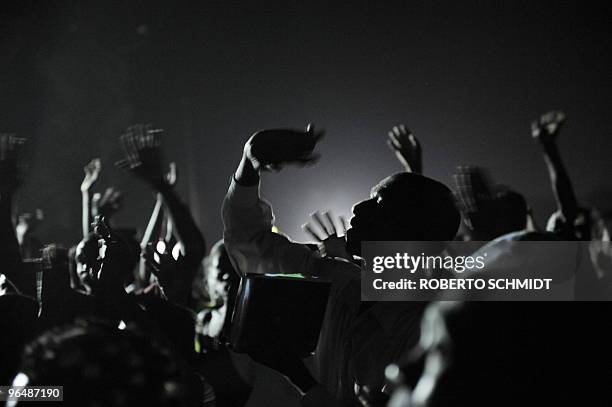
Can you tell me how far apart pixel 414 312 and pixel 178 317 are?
1136mm

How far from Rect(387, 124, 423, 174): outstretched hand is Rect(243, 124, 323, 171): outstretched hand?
3.40 ft

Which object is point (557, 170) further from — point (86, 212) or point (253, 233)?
point (86, 212)

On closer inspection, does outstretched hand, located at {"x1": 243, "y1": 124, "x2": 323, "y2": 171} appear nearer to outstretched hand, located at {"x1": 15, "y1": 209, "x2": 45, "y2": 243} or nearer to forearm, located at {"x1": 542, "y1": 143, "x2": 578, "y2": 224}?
forearm, located at {"x1": 542, "y1": 143, "x2": 578, "y2": 224}

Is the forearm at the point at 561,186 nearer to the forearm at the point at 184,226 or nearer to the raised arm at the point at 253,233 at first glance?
the raised arm at the point at 253,233

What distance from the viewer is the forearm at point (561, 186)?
7.53 feet

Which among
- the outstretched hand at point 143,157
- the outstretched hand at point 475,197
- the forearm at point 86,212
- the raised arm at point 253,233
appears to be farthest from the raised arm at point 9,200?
the outstretched hand at point 475,197

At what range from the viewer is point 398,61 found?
330 cm

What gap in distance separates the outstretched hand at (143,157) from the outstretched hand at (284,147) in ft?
3.68

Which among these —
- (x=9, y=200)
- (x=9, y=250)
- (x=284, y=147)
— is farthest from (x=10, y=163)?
(x=284, y=147)

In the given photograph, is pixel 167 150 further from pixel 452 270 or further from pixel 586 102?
pixel 452 270

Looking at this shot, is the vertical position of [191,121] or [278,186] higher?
[191,121]

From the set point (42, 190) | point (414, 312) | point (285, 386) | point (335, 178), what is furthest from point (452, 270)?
point (42, 190)

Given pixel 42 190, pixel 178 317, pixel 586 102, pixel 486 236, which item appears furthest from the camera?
pixel 42 190

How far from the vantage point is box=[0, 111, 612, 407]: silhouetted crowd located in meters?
0.50
